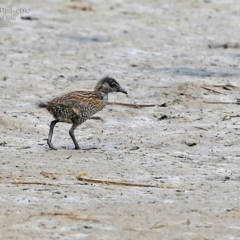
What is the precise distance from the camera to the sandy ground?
794cm

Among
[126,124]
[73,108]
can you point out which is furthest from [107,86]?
[73,108]

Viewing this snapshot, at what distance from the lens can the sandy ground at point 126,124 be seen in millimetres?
7941

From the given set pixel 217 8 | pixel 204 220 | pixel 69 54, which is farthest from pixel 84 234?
pixel 217 8

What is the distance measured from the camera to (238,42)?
53.3 ft

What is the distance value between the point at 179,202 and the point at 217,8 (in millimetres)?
10985

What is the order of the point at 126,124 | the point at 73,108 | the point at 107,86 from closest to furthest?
the point at 73,108 → the point at 107,86 → the point at 126,124

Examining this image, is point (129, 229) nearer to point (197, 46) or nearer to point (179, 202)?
point (179, 202)

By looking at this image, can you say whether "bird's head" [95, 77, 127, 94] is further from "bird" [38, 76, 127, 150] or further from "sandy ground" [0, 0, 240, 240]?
"sandy ground" [0, 0, 240, 240]

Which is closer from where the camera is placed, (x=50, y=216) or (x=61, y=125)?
(x=50, y=216)

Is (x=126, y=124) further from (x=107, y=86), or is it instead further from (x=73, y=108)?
(x=73, y=108)

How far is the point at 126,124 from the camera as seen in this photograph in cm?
1153

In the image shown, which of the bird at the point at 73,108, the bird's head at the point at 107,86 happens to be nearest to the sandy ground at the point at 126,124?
the bird at the point at 73,108

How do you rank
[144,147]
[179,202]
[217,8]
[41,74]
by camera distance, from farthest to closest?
[217,8]
[41,74]
[144,147]
[179,202]

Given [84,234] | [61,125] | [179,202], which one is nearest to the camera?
[84,234]
